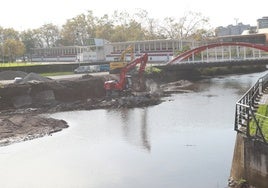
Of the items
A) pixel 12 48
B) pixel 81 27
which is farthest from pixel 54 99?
pixel 81 27

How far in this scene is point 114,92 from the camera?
43.8m

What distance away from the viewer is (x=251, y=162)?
14688 mm

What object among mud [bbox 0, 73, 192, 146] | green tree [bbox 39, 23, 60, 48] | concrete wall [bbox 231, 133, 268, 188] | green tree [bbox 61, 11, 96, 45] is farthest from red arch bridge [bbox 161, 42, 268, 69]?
green tree [bbox 39, 23, 60, 48]

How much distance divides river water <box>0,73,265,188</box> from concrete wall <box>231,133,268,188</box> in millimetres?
1640

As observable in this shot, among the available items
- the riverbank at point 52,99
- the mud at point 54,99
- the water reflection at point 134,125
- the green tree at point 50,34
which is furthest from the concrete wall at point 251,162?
the green tree at point 50,34

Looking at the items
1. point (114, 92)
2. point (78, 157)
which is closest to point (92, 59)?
point (114, 92)

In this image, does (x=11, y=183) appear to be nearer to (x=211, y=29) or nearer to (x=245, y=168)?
(x=245, y=168)

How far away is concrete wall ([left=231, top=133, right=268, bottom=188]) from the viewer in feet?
46.1

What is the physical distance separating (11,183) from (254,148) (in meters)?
10.5

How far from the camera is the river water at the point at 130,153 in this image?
59.5 feet

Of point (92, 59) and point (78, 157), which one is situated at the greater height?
point (92, 59)

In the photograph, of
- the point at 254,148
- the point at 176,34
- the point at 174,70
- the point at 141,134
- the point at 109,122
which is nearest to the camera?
the point at 254,148

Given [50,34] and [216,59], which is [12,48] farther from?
[216,59]

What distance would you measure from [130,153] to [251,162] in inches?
348
